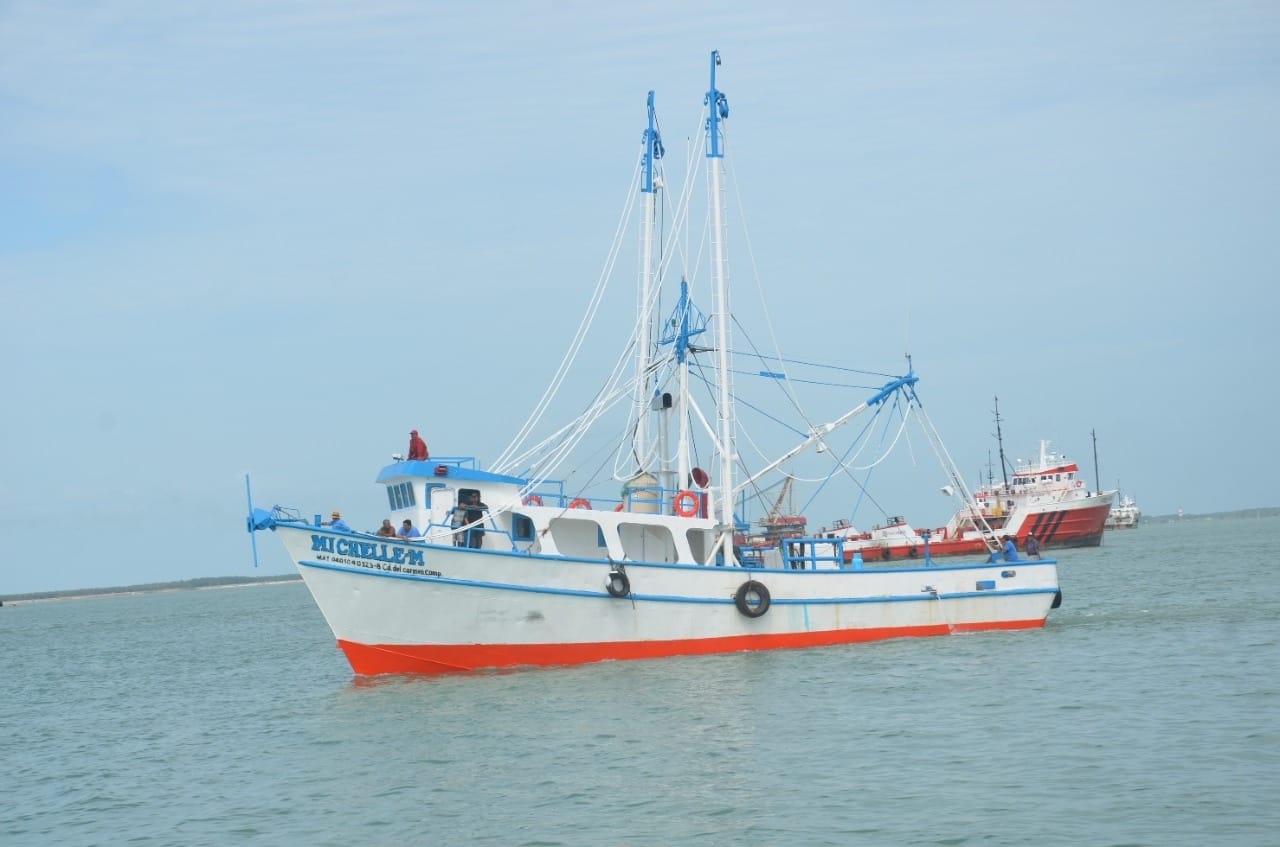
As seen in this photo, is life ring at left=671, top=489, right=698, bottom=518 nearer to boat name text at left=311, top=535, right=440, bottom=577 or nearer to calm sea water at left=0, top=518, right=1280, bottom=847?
calm sea water at left=0, top=518, right=1280, bottom=847

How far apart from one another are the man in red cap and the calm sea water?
14.5 feet

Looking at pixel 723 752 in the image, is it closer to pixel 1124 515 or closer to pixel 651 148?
pixel 651 148

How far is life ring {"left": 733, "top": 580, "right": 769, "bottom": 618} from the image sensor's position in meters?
25.1

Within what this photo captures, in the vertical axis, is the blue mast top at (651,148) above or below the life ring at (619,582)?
above

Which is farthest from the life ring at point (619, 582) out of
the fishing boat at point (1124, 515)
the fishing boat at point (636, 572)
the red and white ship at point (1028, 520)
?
the fishing boat at point (1124, 515)

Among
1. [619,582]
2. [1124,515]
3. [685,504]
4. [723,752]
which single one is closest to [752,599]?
[685,504]

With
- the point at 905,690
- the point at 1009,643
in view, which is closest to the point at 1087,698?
the point at 905,690

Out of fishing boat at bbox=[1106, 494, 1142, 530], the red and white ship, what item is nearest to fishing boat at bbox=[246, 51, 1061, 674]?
the red and white ship

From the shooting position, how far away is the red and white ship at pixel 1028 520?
274ft

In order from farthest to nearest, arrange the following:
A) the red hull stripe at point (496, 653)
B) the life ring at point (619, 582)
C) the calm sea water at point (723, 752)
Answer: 1. the life ring at point (619, 582)
2. the red hull stripe at point (496, 653)
3. the calm sea water at point (723, 752)

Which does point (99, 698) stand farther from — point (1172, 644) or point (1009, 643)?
point (1172, 644)

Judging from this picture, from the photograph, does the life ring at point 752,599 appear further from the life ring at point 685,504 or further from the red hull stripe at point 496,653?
the life ring at point 685,504

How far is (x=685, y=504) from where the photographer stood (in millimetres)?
25906

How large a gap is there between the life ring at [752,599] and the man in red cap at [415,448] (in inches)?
267
